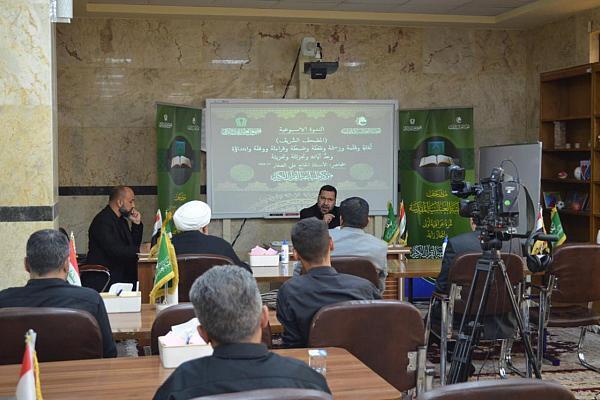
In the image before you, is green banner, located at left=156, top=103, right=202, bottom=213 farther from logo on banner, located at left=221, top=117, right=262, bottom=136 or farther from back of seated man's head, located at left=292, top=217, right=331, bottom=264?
back of seated man's head, located at left=292, top=217, right=331, bottom=264

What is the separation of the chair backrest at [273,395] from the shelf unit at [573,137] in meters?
6.69

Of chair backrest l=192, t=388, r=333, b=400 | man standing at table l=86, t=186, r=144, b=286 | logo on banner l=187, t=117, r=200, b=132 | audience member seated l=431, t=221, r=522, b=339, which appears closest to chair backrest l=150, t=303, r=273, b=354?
chair backrest l=192, t=388, r=333, b=400

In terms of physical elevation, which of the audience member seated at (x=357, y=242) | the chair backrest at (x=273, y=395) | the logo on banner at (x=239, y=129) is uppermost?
the logo on banner at (x=239, y=129)

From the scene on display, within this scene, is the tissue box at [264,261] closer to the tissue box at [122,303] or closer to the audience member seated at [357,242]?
the audience member seated at [357,242]

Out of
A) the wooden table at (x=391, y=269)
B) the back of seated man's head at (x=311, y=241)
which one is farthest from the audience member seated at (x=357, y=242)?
the back of seated man's head at (x=311, y=241)

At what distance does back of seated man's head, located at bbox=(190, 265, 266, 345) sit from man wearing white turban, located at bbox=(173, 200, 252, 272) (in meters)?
2.98

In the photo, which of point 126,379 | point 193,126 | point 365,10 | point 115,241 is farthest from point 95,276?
Result: point 365,10

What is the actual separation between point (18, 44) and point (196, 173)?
349 centimetres

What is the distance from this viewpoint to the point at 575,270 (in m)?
5.41

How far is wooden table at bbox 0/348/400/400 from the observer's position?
2557 millimetres

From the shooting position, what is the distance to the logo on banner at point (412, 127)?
9.14 metres

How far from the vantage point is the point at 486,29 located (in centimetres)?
954

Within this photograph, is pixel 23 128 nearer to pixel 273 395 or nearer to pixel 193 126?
pixel 193 126

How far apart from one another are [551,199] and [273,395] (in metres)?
7.52
